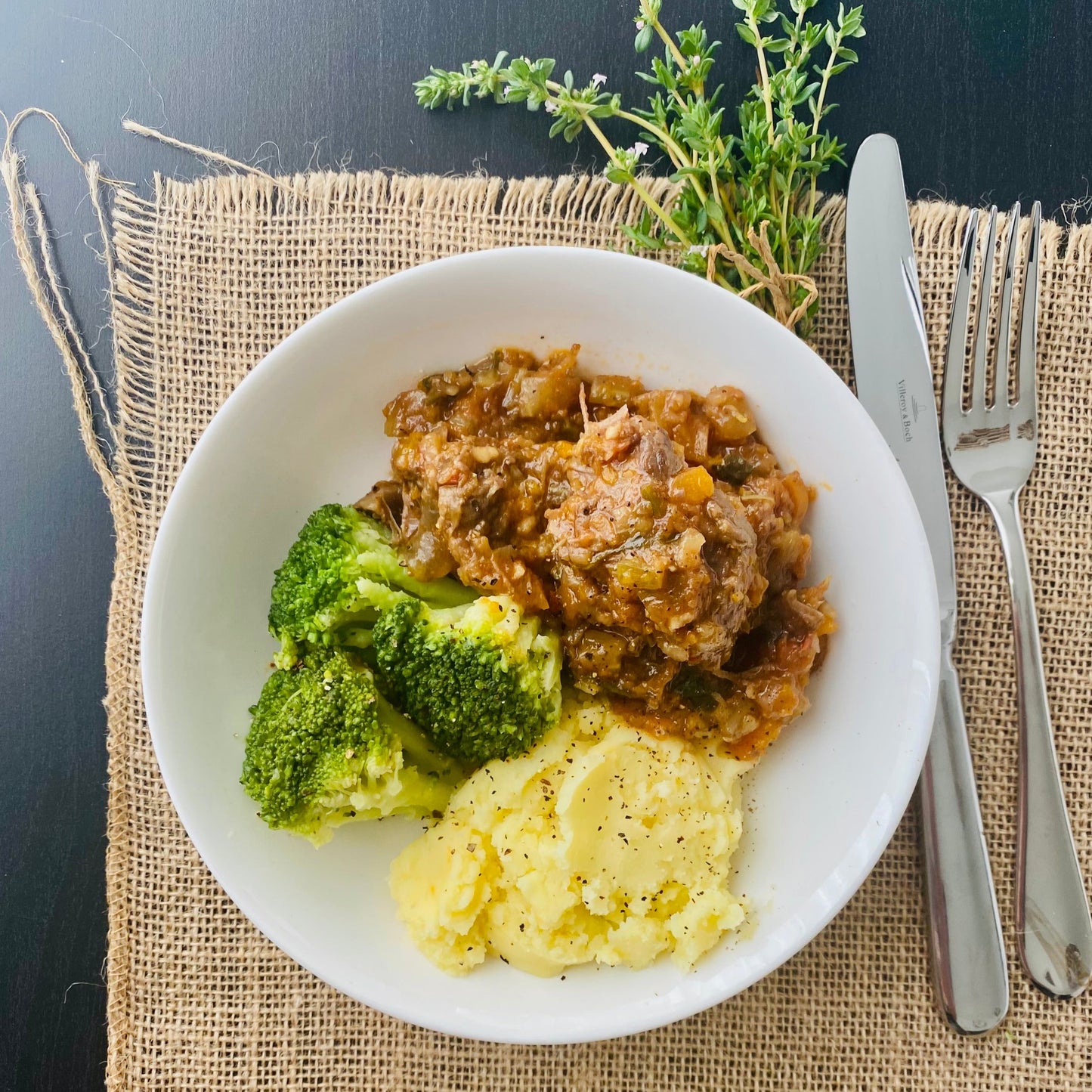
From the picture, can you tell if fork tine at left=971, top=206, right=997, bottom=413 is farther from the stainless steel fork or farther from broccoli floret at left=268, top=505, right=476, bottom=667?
broccoli floret at left=268, top=505, right=476, bottom=667

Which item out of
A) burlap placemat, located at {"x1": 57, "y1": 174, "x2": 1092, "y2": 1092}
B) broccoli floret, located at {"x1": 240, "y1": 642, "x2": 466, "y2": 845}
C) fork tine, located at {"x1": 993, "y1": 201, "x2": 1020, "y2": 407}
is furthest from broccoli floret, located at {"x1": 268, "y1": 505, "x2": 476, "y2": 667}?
fork tine, located at {"x1": 993, "y1": 201, "x2": 1020, "y2": 407}

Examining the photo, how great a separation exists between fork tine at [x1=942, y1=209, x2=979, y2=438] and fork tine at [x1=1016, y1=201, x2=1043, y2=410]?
198mm

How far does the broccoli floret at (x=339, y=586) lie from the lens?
2945 millimetres

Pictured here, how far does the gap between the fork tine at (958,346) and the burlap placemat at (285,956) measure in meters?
0.09

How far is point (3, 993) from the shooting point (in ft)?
12.2

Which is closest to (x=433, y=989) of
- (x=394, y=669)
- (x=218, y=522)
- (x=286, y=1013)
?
(x=286, y=1013)

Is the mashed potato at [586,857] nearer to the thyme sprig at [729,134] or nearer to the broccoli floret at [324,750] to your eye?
the broccoli floret at [324,750]

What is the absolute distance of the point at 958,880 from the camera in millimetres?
3363

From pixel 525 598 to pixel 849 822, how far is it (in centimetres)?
135

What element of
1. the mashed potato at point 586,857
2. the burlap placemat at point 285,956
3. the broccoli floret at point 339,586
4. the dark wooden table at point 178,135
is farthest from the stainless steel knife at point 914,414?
the broccoli floret at point 339,586

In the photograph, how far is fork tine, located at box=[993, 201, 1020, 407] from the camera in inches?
132

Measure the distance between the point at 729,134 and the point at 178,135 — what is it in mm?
2239

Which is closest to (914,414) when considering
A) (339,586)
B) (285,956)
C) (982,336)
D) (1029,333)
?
(982,336)

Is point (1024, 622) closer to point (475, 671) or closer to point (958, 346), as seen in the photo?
point (958, 346)
